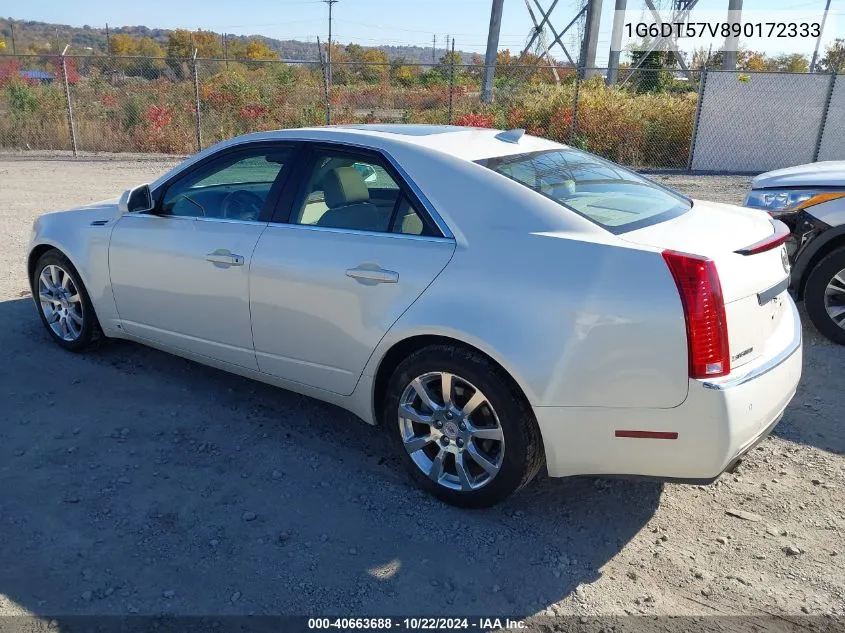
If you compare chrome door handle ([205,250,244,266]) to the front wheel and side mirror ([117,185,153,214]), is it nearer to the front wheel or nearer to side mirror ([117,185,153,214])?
side mirror ([117,185,153,214])

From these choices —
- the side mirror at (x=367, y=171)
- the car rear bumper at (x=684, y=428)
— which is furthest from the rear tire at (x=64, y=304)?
the car rear bumper at (x=684, y=428)

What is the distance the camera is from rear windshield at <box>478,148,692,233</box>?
335cm

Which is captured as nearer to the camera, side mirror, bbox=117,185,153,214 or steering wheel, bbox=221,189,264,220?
steering wheel, bbox=221,189,264,220

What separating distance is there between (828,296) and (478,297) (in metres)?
3.69

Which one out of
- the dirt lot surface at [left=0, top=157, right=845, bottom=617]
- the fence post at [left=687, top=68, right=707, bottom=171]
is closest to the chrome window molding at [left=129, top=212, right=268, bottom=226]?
the dirt lot surface at [left=0, top=157, right=845, bottom=617]

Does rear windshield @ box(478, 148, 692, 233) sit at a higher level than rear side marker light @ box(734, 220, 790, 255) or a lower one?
higher

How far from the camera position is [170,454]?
3951 mm

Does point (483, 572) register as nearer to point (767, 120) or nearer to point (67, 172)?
point (67, 172)

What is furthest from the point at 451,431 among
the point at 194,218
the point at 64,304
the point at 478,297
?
the point at 64,304

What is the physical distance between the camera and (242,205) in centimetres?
425

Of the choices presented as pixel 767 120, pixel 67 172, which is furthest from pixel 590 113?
pixel 67 172

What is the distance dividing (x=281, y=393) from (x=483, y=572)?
82.8 inches

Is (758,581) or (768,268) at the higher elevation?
(768,268)

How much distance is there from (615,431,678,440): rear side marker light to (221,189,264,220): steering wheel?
90.0 inches
